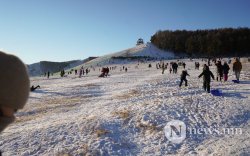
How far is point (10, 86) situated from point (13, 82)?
0.09ft

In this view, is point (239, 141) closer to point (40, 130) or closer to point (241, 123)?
point (241, 123)

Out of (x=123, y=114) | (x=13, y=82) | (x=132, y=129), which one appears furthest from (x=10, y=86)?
(x=123, y=114)

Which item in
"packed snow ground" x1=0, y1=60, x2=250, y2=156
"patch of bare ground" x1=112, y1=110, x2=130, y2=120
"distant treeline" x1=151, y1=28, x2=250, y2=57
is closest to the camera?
"packed snow ground" x1=0, y1=60, x2=250, y2=156

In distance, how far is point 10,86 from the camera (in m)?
1.92

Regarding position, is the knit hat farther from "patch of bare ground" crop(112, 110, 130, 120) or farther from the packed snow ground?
"patch of bare ground" crop(112, 110, 130, 120)

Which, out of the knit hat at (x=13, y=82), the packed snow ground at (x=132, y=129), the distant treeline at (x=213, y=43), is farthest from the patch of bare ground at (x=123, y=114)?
the distant treeline at (x=213, y=43)

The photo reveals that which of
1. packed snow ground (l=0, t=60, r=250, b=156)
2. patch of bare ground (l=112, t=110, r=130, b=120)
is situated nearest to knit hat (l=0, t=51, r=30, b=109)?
packed snow ground (l=0, t=60, r=250, b=156)

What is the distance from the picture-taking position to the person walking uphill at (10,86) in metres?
1.91

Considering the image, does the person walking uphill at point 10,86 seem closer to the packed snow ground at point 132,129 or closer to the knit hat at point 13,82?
the knit hat at point 13,82

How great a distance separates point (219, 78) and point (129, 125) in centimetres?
1870

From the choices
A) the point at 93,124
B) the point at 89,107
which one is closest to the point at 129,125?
the point at 93,124

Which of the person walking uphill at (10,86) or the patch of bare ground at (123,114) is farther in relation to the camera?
the patch of bare ground at (123,114)

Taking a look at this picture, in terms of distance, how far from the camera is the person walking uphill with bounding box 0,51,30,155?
1.91m

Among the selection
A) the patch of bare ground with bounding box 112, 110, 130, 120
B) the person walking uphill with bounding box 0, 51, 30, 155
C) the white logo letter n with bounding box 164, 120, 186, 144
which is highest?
the person walking uphill with bounding box 0, 51, 30, 155
